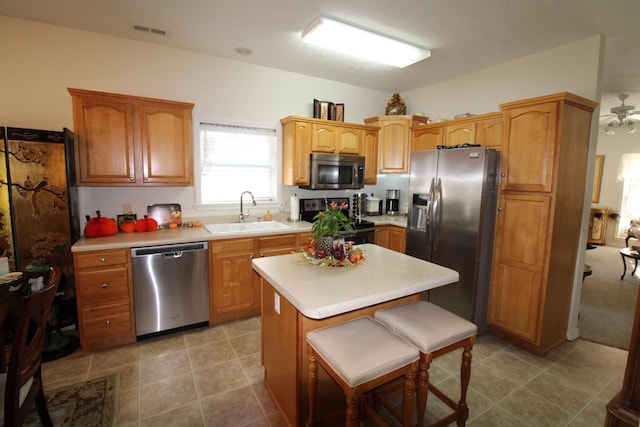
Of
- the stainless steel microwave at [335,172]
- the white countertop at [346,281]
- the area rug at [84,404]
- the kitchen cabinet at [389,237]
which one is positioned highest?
the stainless steel microwave at [335,172]

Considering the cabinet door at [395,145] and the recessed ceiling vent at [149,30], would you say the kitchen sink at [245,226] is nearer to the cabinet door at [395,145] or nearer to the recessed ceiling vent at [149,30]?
the cabinet door at [395,145]

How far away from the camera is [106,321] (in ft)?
8.68

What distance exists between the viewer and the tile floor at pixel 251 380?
2.00m

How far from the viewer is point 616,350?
281 cm

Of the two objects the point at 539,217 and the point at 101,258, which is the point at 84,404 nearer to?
the point at 101,258

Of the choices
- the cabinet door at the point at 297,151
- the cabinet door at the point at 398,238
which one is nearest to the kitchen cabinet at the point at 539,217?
the cabinet door at the point at 398,238

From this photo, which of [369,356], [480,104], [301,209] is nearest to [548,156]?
[480,104]

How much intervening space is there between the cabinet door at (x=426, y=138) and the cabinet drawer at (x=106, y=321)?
12.2ft

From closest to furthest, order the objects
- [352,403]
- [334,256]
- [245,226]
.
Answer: [352,403]
[334,256]
[245,226]

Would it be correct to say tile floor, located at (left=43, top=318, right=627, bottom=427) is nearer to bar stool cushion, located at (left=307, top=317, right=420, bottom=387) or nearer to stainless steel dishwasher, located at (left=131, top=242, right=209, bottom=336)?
stainless steel dishwasher, located at (left=131, top=242, right=209, bottom=336)

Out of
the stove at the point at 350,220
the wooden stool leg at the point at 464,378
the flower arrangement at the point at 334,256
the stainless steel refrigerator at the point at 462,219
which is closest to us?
the wooden stool leg at the point at 464,378

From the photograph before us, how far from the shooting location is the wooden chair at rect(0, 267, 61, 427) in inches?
50.9

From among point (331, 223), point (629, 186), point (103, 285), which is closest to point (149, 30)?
point (103, 285)

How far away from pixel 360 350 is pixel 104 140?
9.44 feet
